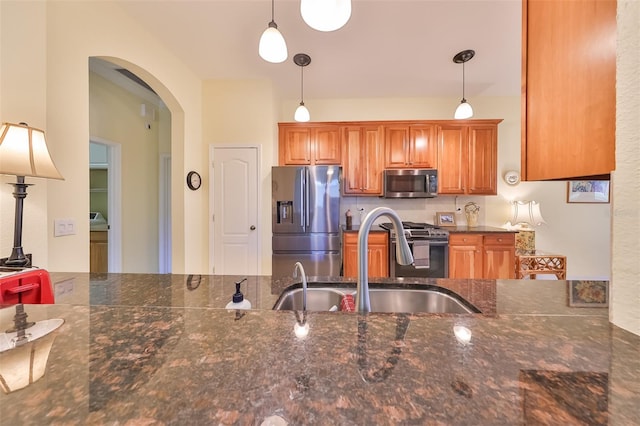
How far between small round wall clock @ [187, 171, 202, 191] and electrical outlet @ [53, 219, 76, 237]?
4.35 ft

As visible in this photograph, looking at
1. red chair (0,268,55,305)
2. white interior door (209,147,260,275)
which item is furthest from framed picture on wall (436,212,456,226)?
red chair (0,268,55,305)

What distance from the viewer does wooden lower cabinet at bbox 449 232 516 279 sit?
3.16 m

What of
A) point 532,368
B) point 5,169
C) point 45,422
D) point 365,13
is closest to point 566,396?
point 532,368

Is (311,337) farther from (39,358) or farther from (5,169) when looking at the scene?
(5,169)

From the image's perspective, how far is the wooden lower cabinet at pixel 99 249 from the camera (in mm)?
3389

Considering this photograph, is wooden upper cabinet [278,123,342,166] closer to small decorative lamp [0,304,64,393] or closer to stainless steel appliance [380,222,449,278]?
stainless steel appliance [380,222,449,278]

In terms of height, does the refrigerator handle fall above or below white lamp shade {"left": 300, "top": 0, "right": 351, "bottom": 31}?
below

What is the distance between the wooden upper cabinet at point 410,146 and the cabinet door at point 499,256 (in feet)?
4.00

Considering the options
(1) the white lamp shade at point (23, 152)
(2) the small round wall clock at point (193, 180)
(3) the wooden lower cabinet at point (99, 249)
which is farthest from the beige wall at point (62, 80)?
(3) the wooden lower cabinet at point (99, 249)

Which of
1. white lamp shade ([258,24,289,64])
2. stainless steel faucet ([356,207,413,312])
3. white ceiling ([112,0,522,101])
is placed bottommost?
stainless steel faucet ([356,207,413,312])

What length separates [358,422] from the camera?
34 centimetres

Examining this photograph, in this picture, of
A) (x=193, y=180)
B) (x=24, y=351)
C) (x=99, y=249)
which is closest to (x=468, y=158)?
(x=193, y=180)

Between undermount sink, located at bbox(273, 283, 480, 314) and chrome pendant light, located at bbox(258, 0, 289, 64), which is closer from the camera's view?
undermount sink, located at bbox(273, 283, 480, 314)

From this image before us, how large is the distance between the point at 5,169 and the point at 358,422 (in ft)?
5.79
